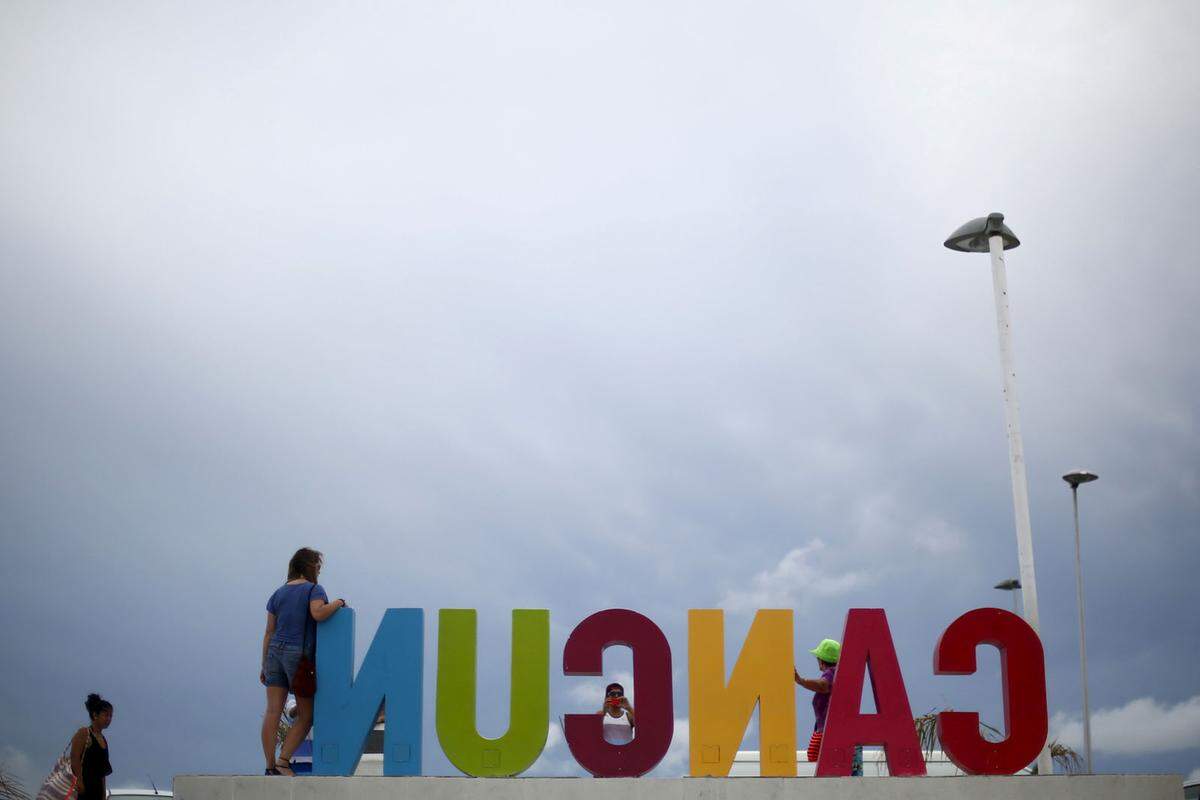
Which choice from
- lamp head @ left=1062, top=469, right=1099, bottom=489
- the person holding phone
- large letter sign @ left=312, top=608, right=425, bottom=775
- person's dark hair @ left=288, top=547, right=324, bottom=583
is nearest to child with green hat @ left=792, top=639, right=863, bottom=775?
the person holding phone

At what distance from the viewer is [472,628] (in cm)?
1131

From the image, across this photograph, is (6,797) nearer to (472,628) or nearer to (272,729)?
(272,729)

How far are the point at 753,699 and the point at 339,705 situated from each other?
13.2ft

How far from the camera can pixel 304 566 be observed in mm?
11406

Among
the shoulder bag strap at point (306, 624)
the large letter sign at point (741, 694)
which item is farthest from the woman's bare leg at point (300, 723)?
the large letter sign at point (741, 694)

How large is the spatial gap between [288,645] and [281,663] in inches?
7.2

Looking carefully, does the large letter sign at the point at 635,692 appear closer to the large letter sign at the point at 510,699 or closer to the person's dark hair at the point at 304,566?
the large letter sign at the point at 510,699

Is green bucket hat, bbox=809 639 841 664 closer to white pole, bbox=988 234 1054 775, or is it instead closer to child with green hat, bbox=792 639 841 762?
child with green hat, bbox=792 639 841 762

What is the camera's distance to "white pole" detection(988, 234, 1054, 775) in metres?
12.2

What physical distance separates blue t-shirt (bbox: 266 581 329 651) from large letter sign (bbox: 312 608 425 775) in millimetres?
137

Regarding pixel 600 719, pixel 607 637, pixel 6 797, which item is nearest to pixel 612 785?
pixel 600 719

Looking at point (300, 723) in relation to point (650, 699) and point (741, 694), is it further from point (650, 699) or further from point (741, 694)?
point (741, 694)

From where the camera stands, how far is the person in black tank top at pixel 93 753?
10.9m

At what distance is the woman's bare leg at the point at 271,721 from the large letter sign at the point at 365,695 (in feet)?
1.20
